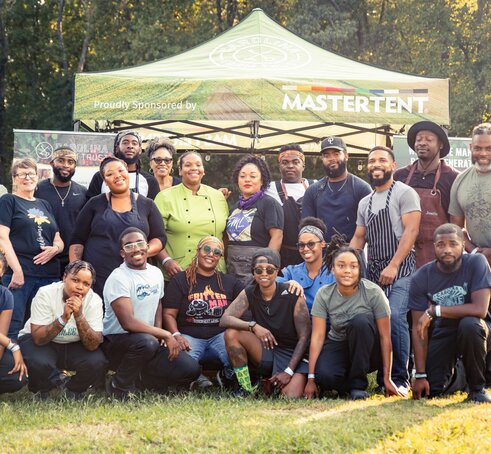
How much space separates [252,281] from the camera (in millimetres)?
6773

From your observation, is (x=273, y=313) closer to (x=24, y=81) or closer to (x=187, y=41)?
(x=187, y=41)

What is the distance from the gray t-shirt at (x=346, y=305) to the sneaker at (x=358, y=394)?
44 cm

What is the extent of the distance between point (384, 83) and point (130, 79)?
300 cm

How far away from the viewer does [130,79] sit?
952 centimetres

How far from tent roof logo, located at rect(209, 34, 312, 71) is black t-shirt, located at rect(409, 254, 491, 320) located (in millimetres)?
4354

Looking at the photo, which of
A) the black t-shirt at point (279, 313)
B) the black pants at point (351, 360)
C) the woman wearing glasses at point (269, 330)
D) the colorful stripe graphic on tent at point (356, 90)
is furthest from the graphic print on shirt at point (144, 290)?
the colorful stripe graphic on tent at point (356, 90)

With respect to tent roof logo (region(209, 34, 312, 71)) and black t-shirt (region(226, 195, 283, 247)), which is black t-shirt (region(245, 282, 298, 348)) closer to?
black t-shirt (region(226, 195, 283, 247))

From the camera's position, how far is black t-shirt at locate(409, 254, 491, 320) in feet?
20.5

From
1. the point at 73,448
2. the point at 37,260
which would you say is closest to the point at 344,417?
the point at 73,448

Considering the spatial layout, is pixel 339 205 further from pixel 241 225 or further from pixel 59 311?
pixel 59 311

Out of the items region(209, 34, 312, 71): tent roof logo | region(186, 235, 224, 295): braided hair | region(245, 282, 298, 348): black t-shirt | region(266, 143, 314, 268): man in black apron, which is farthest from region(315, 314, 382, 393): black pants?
region(209, 34, 312, 71): tent roof logo

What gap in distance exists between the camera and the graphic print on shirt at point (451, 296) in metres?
6.30

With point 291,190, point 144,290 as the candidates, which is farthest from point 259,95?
point 144,290

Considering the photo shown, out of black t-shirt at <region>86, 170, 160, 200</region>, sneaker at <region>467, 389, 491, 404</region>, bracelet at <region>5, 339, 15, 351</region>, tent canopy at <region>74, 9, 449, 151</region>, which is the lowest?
sneaker at <region>467, 389, 491, 404</region>
